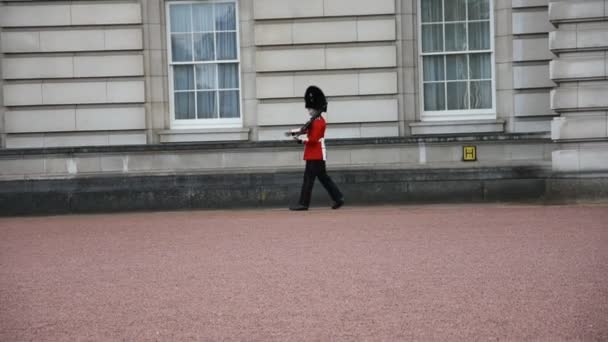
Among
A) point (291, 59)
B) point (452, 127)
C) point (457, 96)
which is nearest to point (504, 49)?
→ point (457, 96)

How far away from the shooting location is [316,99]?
53.8 feet

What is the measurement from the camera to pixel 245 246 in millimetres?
11000

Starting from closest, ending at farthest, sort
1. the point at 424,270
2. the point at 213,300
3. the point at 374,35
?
the point at 213,300, the point at 424,270, the point at 374,35

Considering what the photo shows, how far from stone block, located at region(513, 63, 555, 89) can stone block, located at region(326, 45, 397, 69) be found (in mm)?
1837

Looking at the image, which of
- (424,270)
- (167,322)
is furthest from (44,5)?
(167,322)

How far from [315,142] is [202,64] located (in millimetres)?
2828

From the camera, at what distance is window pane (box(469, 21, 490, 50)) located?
17.5 metres

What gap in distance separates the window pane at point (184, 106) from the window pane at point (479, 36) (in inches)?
175

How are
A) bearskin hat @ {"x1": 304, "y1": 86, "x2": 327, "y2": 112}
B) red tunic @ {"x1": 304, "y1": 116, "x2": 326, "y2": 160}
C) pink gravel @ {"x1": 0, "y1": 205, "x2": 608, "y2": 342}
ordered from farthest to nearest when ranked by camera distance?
1. bearskin hat @ {"x1": 304, "y1": 86, "x2": 327, "y2": 112}
2. red tunic @ {"x1": 304, "y1": 116, "x2": 326, "y2": 160}
3. pink gravel @ {"x1": 0, "y1": 205, "x2": 608, "y2": 342}

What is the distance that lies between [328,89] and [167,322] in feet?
35.3

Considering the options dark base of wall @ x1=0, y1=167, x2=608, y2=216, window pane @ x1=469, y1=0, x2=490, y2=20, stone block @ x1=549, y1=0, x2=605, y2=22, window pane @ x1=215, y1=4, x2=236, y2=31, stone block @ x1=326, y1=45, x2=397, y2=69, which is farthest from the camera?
window pane @ x1=215, y1=4, x2=236, y2=31

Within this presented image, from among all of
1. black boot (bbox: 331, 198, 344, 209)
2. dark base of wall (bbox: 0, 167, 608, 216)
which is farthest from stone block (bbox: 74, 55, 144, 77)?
black boot (bbox: 331, 198, 344, 209)

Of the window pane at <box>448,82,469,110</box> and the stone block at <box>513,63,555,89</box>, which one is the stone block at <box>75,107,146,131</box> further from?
the stone block at <box>513,63,555,89</box>

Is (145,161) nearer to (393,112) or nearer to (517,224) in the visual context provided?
(393,112)
